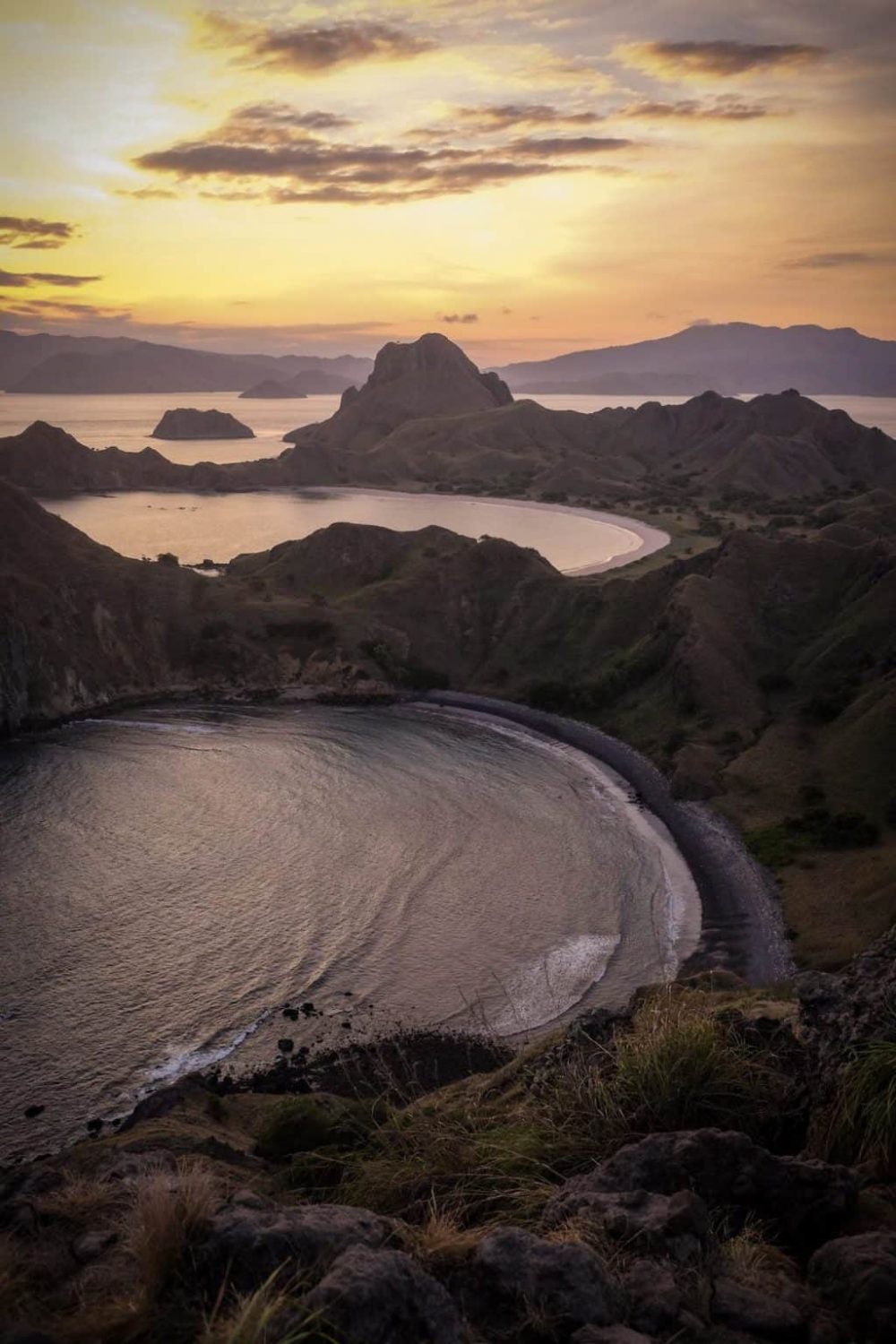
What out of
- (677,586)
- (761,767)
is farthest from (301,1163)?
(677,586)

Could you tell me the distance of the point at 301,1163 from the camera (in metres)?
18.8

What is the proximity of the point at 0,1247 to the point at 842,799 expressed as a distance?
59439 mm

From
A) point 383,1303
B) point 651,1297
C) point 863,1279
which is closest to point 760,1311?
point 651,1297

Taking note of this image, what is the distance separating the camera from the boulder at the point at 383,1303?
7.92 metres

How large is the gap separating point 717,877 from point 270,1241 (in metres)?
52.3

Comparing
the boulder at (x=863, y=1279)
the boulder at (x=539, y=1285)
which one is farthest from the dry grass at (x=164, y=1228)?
the boulder at (x=863, y=1279)

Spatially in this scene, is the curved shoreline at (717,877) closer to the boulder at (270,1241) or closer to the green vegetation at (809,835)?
the green vegetation at (809,835)

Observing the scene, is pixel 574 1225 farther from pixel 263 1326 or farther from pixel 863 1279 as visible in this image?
pixel 263 1326

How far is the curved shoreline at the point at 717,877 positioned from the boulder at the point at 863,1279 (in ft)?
129

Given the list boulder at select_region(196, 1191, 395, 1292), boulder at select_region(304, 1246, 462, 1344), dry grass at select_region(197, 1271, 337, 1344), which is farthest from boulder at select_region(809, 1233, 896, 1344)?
dry grass at select_region(197, 1271, 337, 1344)

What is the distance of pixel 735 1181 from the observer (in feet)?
36.1

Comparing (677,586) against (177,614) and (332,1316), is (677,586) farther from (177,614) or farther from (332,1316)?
(332,1316)

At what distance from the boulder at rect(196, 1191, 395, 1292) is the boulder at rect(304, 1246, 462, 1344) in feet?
1.80

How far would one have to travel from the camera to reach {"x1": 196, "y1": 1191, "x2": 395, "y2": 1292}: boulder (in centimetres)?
900
